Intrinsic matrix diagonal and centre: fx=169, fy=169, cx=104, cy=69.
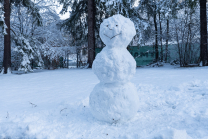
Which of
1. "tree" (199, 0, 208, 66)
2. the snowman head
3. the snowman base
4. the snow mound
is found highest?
"tree" (199, 0, 208, 66)

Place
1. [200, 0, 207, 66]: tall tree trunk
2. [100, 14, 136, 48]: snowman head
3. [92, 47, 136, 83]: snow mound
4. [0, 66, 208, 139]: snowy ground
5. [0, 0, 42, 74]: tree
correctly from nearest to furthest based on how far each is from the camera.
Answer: [0, 66, 208, 139]: snowy ground
[92, 47, 136, 83]: snow mound
[100, 14, 136, 48]: snowman head
[200, 0, 207, 66]: tall tree trunk
[0, 0, 42, 74]: tree

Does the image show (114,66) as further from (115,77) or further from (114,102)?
(114,102)

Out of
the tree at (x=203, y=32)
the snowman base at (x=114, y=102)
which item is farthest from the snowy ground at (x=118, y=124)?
the tree at (x=203, y=32)

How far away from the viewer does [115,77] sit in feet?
8.68

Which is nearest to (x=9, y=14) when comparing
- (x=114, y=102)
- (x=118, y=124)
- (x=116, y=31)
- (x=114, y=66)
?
(x=116, y=31)

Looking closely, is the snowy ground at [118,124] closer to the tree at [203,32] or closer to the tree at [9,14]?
the tree at [203,32]

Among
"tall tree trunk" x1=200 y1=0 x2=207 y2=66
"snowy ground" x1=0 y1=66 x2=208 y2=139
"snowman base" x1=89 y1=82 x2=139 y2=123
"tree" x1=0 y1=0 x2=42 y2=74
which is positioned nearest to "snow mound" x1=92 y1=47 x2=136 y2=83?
"snowman base" x1=89 y1=82 x2=139 y2=123

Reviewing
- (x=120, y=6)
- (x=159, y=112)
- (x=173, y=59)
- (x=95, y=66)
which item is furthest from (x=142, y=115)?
(x=173, y=59)

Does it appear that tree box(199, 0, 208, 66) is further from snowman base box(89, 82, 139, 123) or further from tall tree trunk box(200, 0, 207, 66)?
snowman base box(89, 82, 139, 123)

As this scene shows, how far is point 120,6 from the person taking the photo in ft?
31.1

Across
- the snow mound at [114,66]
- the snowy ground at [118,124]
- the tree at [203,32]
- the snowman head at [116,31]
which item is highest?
the tree at [203,32]

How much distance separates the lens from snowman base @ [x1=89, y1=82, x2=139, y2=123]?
8.73ft

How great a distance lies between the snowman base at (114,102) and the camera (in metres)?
2.66

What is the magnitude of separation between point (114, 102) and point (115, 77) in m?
0.39
